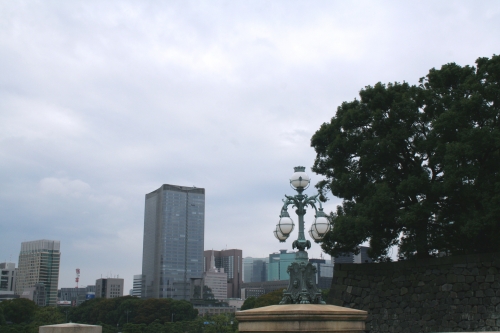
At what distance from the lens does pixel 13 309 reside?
6500cm

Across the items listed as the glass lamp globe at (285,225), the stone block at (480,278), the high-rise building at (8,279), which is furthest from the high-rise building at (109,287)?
the glass lamp globe at (285,225)

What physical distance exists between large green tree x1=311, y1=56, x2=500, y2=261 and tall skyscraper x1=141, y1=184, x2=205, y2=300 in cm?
12175

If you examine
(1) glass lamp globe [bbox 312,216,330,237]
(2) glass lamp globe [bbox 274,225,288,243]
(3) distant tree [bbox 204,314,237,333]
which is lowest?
(3) distant tree [bbox 204,314,237,333]

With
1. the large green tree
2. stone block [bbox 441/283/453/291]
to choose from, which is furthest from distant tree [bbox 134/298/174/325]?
stone block [bbox 441/283/453/291]

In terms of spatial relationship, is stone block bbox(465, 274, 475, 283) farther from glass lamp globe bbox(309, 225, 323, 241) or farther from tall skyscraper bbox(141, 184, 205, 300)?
tall skyscraper bbox(141, 184, 205, 300)

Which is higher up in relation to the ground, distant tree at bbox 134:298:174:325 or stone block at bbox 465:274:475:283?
stone block at bbox 465:274:475:283

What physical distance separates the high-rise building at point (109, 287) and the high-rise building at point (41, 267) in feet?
40.2

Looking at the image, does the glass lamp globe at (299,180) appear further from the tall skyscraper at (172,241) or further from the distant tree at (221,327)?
the tall skyscraper at (172,241)

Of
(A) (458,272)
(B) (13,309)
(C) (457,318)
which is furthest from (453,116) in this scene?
(B) (13,309)

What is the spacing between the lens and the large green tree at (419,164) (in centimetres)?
1491

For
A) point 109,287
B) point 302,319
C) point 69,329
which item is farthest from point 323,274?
point 302,319

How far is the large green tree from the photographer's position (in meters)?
14.9

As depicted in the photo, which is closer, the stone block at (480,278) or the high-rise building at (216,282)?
the stone block at (480,278)

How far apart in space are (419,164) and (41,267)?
494 feet
